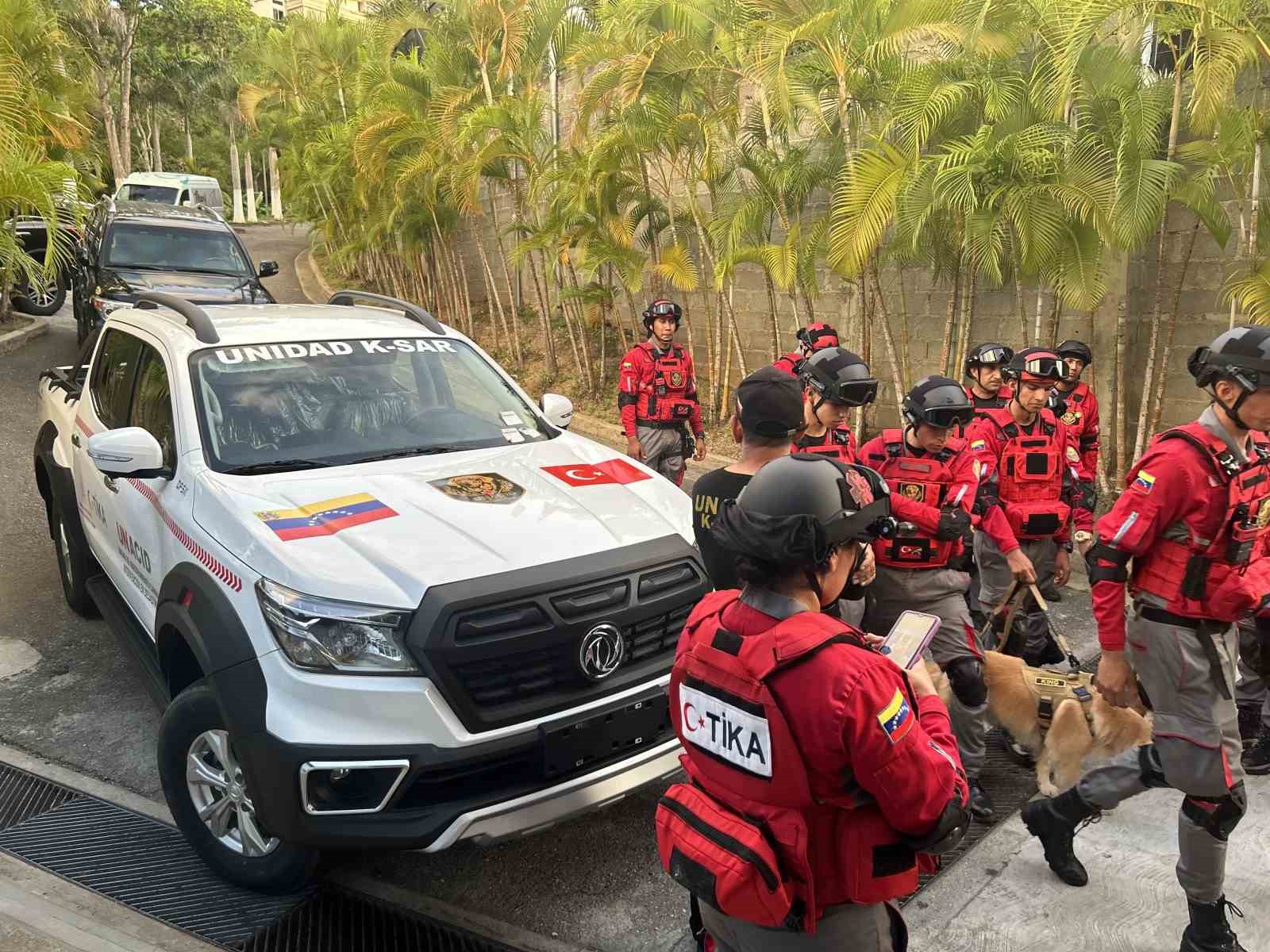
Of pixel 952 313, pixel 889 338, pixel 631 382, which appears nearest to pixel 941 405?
pixel 631 382

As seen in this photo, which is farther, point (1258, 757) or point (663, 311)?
point (663, 311)

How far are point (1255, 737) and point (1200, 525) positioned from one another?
2030mm

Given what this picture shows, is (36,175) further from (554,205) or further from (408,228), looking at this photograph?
(408,228)

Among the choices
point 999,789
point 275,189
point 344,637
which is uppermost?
point 275,189

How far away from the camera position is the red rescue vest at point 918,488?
383cm

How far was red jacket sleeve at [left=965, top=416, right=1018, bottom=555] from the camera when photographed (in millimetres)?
4230

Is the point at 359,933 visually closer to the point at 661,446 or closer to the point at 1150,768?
the point at 1150,768

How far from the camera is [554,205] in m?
11.3

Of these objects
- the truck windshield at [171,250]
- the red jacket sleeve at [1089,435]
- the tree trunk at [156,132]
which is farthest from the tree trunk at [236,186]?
the red jacket sleeve at [1089,435]

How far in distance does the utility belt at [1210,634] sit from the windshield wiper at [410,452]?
2.69m

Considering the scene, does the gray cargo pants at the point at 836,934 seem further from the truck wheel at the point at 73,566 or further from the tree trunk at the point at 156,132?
the tree trunk at the point at 156,132

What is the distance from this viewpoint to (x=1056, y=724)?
3.73 metres

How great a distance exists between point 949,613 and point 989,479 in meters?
1.02

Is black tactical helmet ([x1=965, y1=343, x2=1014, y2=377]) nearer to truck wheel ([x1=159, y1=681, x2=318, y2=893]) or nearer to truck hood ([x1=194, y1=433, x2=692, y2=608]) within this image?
truck hood ([x1=194, y1=433, x2=692, y2=608])
